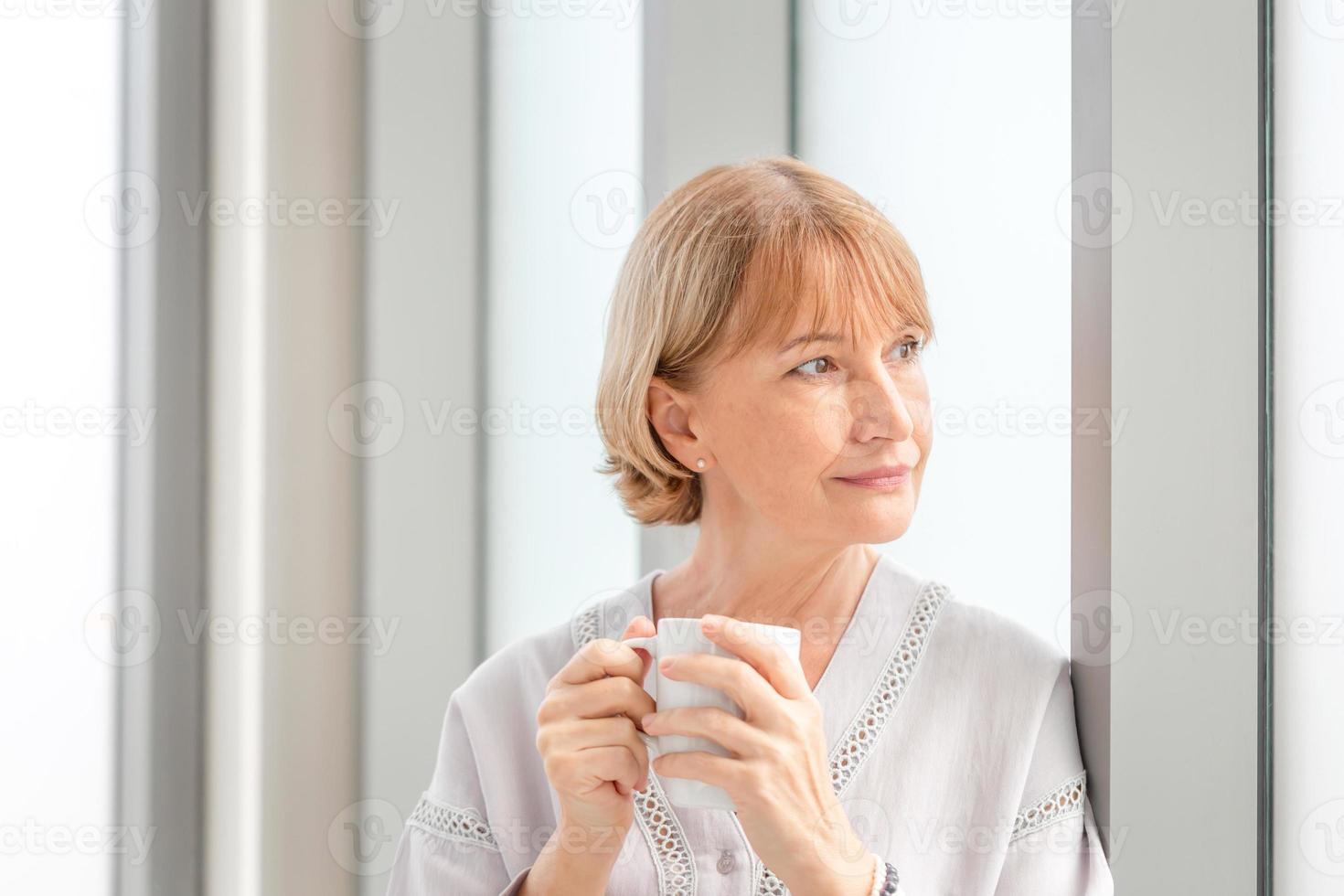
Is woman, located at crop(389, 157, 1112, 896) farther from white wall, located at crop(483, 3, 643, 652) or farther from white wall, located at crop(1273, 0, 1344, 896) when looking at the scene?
white wall, located at crop(483, 3, 643, 652)

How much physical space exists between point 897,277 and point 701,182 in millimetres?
198

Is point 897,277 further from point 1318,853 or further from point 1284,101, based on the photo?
point 1318,853

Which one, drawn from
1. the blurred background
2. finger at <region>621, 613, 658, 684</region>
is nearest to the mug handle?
finger at <region>621, 613, 658, 684</region>

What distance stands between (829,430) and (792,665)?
19 cm

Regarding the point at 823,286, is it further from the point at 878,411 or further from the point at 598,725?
the point at 598,725

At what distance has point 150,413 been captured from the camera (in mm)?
1157

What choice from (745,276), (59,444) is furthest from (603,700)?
(59,444)

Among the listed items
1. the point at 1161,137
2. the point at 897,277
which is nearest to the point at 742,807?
the point at 897,277

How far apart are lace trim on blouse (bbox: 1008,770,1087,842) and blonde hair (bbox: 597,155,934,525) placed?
1.28 ft

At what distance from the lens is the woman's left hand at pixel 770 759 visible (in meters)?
0.76

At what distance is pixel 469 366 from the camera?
1261 millimetres

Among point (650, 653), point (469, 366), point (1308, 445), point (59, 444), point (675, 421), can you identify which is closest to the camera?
point (1308, 445)

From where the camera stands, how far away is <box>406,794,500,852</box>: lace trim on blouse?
1.00 metres

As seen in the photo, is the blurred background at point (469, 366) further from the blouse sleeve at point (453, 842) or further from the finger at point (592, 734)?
the finger at point (592, 734)
